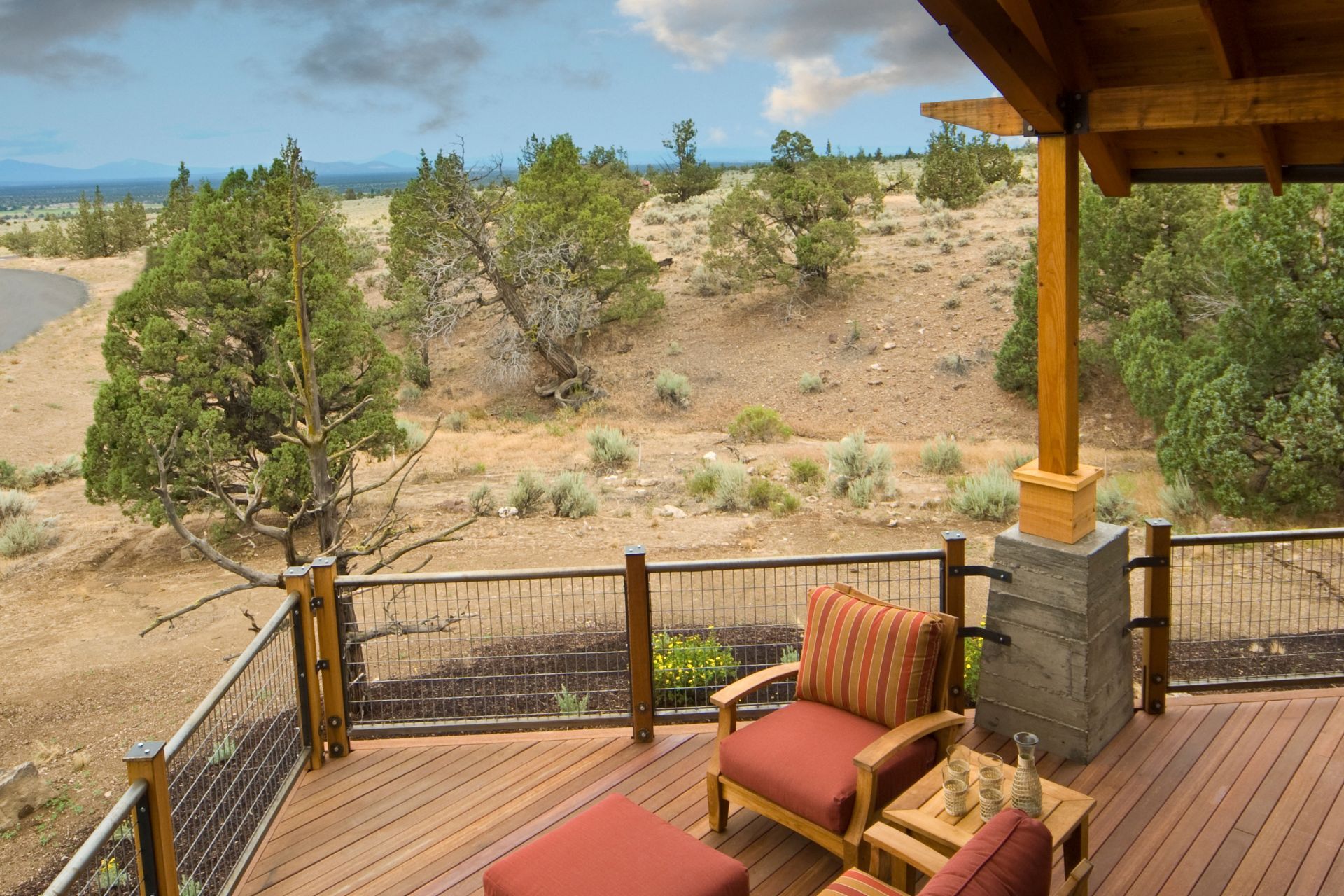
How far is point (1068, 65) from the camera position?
171 inches

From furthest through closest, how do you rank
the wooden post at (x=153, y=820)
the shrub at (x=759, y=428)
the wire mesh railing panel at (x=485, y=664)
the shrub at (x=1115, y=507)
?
the shrub at (x=759, y=428) < the shrub at (x=1115, y=507) < the wire mesh railing panel at (x=485, y=664) < the wooden post at (x=153, y=820)

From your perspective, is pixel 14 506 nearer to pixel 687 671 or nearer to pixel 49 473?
pixel 49 473

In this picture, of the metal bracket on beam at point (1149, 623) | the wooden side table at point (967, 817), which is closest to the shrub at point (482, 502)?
the metal bracket on beam at point (1149, 623)

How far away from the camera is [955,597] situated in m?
4.69

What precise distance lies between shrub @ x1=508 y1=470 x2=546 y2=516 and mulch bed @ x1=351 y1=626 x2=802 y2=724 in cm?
497

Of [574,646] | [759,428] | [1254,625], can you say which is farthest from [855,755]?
[759,428]

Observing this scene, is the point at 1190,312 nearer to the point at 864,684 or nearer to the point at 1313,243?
the point at 1313,243

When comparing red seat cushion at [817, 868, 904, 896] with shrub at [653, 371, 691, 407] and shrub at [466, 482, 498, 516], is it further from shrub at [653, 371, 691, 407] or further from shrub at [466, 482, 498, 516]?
shrub at [653, 371, 691, 407]

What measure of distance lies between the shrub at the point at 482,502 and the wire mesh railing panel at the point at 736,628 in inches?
157

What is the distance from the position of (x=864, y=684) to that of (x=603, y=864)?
4.26ft

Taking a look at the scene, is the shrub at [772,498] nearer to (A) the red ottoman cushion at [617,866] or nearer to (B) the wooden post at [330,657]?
(B) the wooden post at [330,657]

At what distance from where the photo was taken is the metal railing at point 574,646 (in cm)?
467

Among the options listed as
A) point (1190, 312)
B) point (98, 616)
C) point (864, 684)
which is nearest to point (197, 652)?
point (98, 616)

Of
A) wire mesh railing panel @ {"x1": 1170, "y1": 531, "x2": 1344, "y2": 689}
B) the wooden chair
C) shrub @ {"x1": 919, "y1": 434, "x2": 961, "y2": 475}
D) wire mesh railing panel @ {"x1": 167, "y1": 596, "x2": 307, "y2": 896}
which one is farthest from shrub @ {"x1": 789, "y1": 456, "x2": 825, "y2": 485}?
wire mesh railing panel @ {"x1": 167, "y1": 596, "x2": 307, "y2": 896}
